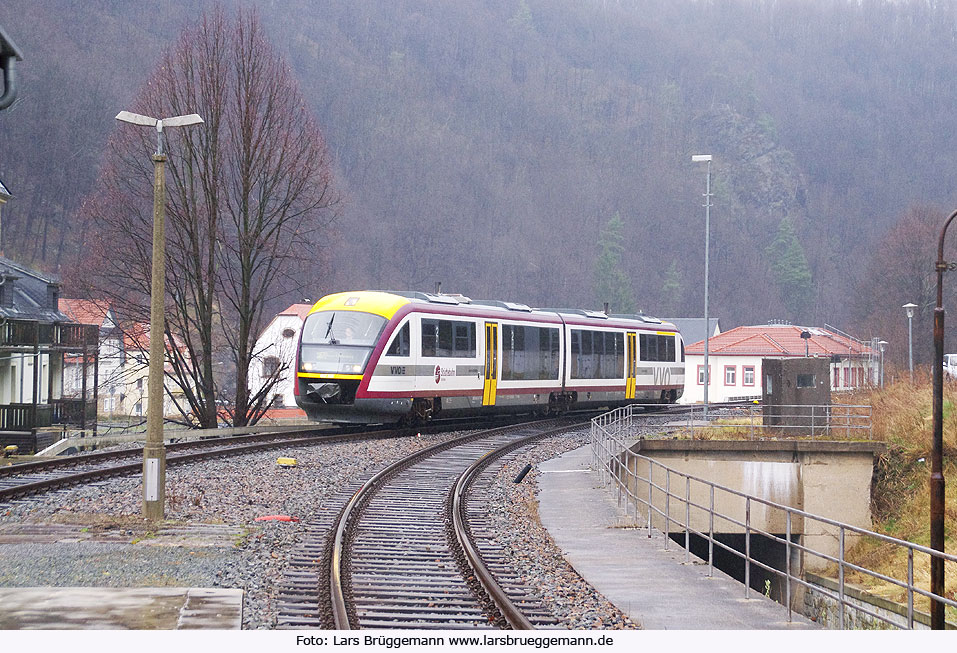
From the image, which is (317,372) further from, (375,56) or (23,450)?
(375,56)

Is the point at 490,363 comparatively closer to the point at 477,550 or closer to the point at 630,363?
the point at 630,363

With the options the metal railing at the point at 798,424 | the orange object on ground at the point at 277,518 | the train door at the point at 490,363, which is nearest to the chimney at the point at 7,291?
the train door at the point at 490,363

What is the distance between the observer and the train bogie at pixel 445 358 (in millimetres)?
24469

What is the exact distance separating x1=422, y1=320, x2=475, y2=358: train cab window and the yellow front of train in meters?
1.05

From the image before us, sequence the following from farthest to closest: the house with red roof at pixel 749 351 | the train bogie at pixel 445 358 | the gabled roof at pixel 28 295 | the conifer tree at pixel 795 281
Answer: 1. the conifer tree at pixel 795 281
2. the house with red roof at pixel 749 351
3. the gabled roof at pixel 28 295
4. the train bogie at pixel 445 358

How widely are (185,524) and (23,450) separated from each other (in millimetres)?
21267

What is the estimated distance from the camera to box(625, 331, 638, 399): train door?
118ft

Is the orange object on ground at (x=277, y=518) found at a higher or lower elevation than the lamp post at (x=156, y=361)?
lower

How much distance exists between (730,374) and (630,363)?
111 feet

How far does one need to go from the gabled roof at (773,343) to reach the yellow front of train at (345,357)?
1726 inches

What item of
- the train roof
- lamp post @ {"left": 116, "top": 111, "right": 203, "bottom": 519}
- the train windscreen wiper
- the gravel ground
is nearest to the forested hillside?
the train roof

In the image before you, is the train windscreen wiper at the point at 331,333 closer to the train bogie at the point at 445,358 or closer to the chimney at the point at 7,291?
the train bogie at the point at 445,358

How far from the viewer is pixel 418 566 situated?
11008mm
